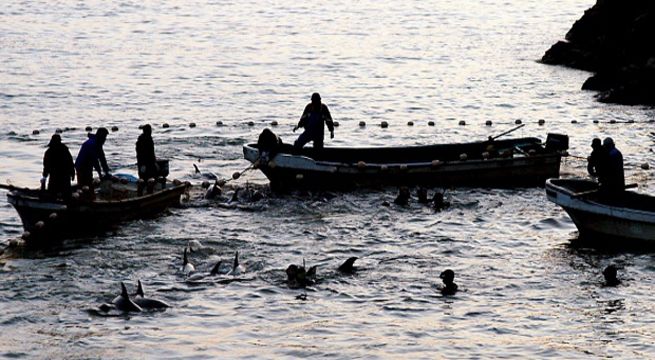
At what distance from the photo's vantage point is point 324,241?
872 inches

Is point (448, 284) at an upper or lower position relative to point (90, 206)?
lower

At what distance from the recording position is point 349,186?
25.5m

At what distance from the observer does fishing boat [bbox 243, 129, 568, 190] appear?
25.2 meters

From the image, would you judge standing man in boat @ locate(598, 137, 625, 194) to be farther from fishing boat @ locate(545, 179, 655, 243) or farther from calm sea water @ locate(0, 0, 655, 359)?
calm sea water @ locate(0, 0, 655, 359)

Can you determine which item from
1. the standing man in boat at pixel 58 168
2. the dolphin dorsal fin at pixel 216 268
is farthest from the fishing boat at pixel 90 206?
the dolphin dorsal fin at pixel 216 268

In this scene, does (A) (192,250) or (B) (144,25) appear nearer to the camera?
(A) (192,250)

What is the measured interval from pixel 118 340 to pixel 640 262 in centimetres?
869

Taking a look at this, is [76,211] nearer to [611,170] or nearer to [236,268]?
[236,268]

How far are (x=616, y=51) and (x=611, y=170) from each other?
813 inches

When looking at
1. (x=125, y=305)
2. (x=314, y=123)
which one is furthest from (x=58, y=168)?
(x=314, y=123)

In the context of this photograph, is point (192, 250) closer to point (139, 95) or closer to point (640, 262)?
point (640, 262)

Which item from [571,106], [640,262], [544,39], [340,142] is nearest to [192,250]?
[640,262]

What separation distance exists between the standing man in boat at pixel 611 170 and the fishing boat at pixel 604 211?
165 mm

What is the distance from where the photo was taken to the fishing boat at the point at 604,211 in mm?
20750
